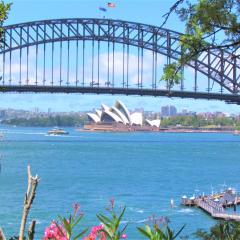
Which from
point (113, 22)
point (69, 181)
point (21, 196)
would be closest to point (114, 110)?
point (113, 22)

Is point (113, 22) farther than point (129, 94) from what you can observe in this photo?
Yes

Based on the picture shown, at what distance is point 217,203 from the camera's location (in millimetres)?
44719

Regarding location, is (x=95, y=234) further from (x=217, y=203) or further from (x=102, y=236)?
(x=217, y=203)

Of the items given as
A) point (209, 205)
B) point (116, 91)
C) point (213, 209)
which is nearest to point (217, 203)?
point (209, 205)

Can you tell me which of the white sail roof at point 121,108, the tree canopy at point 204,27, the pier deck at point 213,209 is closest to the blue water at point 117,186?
the pier deck at point 213,209

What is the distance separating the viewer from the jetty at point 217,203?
4006 cm

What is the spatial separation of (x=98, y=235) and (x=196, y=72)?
2956 inches

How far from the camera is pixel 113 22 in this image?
303 ft

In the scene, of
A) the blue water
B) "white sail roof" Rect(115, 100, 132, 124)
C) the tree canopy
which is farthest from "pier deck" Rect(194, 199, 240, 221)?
"white sail roof" Rect(115, 100, 132, 124)

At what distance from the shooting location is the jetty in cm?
4006

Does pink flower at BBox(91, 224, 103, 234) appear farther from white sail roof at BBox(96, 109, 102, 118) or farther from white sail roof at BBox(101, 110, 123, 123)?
white sail roof at BBox(96, 109, 102, 118)

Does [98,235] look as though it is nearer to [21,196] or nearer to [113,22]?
[21,196]

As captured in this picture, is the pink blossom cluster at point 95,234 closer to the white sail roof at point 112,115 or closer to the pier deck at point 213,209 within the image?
the pier deck at point 213,209

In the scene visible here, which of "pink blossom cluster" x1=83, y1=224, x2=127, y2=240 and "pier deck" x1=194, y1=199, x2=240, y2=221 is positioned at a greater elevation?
"pink blossom cluster" x1=83, y1=224, x2=127, y2=240
